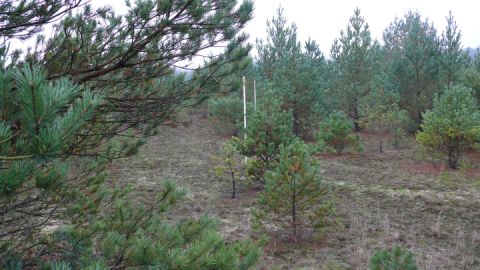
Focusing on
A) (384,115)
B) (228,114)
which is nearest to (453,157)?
(384,115)

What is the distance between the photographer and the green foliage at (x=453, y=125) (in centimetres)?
1062

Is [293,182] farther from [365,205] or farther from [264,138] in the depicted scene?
[365,205]

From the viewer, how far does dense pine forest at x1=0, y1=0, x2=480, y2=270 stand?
1913 mm

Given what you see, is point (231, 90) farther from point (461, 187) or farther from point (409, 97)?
point (409, 97)

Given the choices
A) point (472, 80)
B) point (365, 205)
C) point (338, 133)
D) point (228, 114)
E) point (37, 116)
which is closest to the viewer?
point (37, 116)

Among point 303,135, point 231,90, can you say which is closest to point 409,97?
point 303,135

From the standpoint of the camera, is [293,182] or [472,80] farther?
[472,80]

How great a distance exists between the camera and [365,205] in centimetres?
783

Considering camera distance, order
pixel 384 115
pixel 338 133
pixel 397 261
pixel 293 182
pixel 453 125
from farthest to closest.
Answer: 1. pixel 384 115
2. pixel 338 133
3. pixel 453 125
4. pixel 293 182
5. pixel 397 261

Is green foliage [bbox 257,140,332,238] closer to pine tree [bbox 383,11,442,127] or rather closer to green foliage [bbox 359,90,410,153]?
green foliage [bbox 359,90,410,153]

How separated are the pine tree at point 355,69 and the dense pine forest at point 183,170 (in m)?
3.92

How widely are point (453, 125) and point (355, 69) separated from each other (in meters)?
9.21

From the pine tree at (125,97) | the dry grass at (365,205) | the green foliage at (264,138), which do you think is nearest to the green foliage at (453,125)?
the dry grass at (365,205)

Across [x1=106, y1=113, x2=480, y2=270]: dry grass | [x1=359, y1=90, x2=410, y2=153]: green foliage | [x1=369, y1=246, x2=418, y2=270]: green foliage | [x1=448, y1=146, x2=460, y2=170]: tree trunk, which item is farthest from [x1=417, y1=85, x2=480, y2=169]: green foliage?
[x1=369, y1=246, x2=418, y2=270]: green foliage
